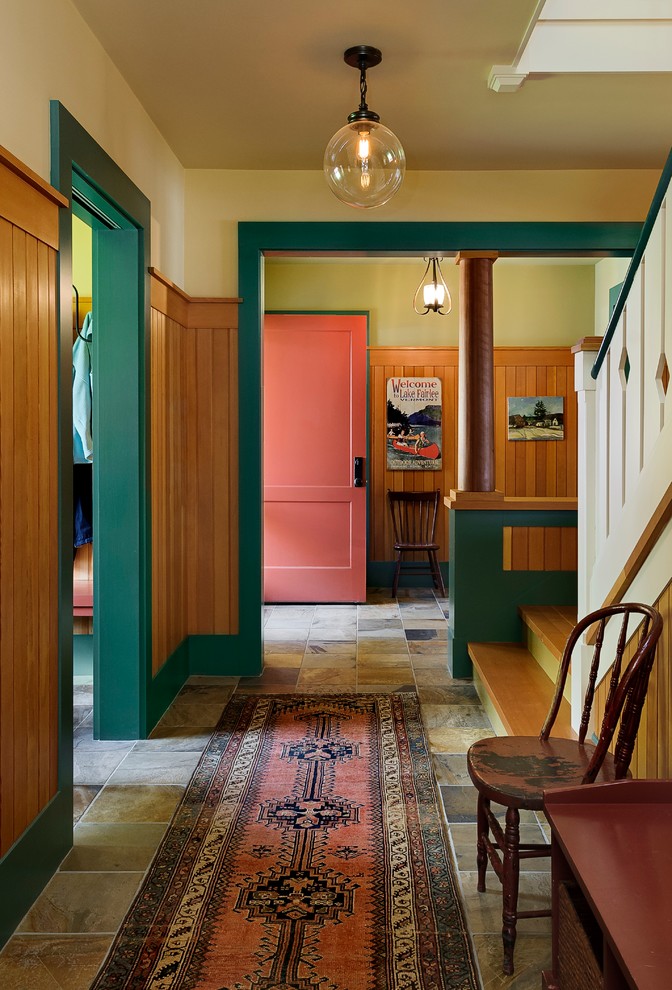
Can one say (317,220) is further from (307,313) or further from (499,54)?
(307,313)

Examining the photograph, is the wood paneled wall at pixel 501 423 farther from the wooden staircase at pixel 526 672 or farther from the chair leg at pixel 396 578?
the wooden staircase at pixel 526 672

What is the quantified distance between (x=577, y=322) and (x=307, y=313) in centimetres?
247

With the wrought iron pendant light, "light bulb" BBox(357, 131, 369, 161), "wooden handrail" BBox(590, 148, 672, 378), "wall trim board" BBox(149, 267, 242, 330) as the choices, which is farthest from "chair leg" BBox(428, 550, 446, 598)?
"light bulb" BBox(357, 131, 369, 161)

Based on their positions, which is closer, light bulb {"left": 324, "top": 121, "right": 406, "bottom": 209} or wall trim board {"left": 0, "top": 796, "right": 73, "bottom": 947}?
wall trim board {"left": 0, "top": 796, "right": 73, "bottom": 947}

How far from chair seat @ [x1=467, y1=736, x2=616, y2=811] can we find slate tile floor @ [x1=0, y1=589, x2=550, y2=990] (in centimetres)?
44

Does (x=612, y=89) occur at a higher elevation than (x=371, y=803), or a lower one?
higher

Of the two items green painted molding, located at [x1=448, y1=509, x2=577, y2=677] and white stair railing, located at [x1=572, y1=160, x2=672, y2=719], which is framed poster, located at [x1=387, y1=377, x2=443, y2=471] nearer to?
green painted molding, located at [x1=448, y1=509, x2=577, y2=677]

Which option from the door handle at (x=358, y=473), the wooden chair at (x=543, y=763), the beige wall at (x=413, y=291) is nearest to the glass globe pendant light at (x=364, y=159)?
the wooden chair at (x=543, y=763)

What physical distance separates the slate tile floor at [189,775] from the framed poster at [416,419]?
6.03 feet

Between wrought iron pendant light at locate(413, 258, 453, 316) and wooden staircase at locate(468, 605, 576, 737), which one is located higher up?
wrought iron pendant light at locate(413, 258, 453, 316)

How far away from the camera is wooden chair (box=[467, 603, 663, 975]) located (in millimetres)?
1959

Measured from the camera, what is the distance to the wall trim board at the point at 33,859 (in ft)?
7.16

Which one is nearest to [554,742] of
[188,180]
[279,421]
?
[188,180]

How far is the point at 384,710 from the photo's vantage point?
405 cm
